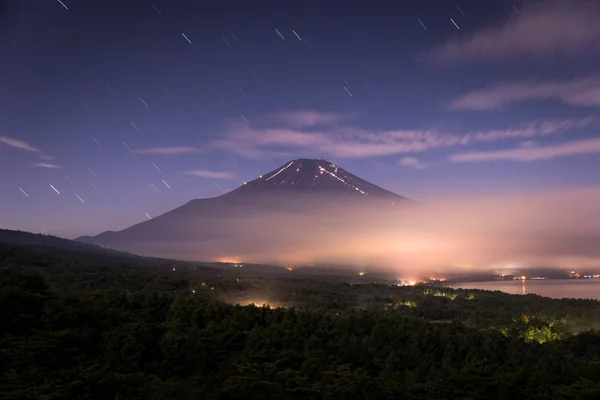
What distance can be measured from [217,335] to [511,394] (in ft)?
28.0

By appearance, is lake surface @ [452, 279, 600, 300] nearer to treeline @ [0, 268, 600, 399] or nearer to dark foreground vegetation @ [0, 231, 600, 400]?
dark foreground vegetation @ [0, 231, 600, 400]

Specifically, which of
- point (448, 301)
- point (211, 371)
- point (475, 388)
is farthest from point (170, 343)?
point (448, 301)

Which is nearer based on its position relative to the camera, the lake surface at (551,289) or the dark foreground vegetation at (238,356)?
the dark foreground vegetation at (238,356)

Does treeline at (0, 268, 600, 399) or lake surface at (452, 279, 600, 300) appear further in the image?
lake surface at (452, 279, 600, 300)

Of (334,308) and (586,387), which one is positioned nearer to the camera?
(586,387)

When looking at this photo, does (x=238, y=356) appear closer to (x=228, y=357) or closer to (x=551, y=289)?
(x=228, y=357)

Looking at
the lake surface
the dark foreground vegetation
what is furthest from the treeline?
the lake surface

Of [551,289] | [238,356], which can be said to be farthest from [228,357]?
[551,289]

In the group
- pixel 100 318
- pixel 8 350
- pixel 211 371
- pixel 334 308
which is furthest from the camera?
pixel 334 308

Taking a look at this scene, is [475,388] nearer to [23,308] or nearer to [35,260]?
[23,308]

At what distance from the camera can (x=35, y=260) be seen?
41.1m

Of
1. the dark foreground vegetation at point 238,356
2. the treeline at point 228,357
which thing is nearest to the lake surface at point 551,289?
the dark foreground vegetation at point 238,356

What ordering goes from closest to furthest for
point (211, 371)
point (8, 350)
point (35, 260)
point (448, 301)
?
point (8, 350)
point (211, 371)
point (35, 260)
point (448, 301)

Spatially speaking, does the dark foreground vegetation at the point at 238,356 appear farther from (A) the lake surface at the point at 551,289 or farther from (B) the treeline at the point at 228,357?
(A) the lake surface at the point at 551,289
